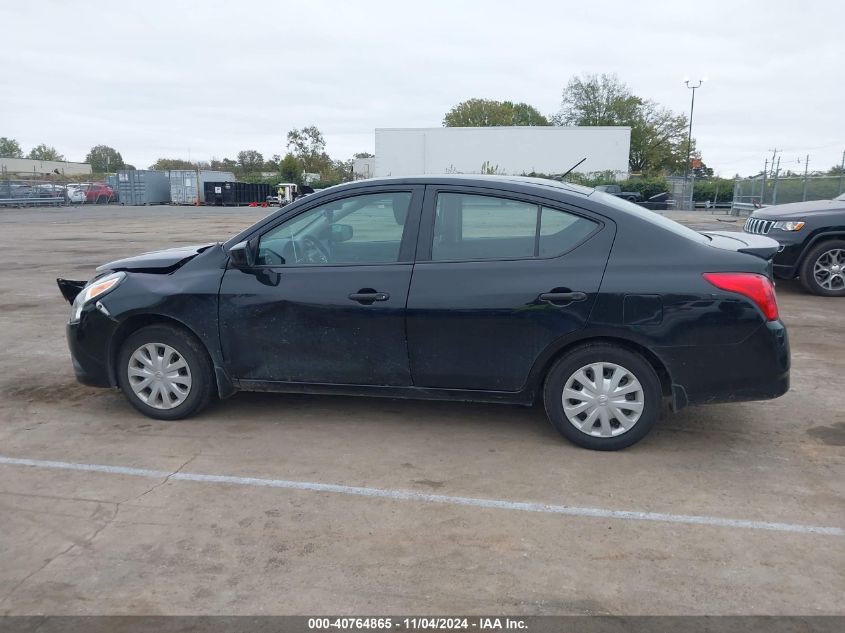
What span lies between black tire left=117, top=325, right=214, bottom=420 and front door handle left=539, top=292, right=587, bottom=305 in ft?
7.65

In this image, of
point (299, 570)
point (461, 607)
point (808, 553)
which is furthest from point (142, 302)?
point (808, 553)

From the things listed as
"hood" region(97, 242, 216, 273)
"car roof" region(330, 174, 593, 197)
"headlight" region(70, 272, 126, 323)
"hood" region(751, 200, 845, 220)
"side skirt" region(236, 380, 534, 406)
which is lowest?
"side skirt" region(236, 380, 534, 406)

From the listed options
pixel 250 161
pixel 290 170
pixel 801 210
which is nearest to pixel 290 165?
pixel 290 170

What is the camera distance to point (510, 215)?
4668 millimetres

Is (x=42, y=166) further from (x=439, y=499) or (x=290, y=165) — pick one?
(x=439, y=499)

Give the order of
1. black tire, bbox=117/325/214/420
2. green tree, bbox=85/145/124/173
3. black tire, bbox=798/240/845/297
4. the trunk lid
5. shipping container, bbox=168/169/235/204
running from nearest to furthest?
the trunk lid
black tire, bbox=117/325/214/420
black tire, bbox=798/240/845/297
shipping container, bbox=168/169/235/204
green tree, bbox=85/145/124/173

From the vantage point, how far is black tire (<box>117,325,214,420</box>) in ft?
16.3

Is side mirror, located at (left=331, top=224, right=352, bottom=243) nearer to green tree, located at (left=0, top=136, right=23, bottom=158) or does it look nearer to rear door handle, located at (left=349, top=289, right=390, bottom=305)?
rear door handle, located at (left=349, top=289, right=390, bottom=305)

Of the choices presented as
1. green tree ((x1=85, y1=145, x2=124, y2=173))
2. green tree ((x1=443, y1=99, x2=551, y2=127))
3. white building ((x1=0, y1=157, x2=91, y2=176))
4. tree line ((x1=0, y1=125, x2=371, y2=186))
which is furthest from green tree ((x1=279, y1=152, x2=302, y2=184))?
green tree ((x1=85, y1=145, x2=124, y2=173))

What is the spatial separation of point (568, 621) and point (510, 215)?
2575 mm

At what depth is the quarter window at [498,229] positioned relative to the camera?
179 inches

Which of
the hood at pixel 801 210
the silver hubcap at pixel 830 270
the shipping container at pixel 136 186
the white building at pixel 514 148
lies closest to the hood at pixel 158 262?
the hood at pixel 801 210

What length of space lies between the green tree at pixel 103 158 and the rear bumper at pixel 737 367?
118095 mm

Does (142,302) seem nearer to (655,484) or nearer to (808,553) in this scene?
(655,484)
